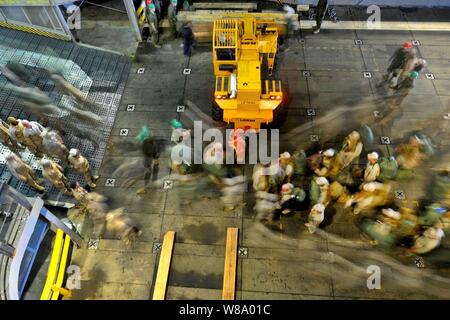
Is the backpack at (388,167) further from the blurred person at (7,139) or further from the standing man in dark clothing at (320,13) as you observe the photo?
the blurred person at (7,139)

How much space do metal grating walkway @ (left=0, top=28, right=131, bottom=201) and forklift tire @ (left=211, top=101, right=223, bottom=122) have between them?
9.92 feet

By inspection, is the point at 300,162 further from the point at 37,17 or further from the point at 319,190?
the point at 37,17

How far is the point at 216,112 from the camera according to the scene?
9.09 m

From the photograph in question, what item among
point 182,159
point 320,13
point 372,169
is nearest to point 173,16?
point 320,13

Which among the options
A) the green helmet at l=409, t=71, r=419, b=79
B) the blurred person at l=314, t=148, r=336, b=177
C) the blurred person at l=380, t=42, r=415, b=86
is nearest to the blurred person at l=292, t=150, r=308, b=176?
the blurred person at l=314, t=148, r=336, b=177

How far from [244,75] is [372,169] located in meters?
3.69

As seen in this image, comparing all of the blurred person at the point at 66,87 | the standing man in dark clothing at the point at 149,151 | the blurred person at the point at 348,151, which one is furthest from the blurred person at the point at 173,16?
the blurred person at the point at 348,151

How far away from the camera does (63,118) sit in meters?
9.66

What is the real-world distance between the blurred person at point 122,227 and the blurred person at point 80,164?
41.9 inches

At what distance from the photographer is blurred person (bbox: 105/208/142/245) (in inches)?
307

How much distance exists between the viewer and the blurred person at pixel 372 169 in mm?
7281

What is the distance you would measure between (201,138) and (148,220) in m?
2.66
